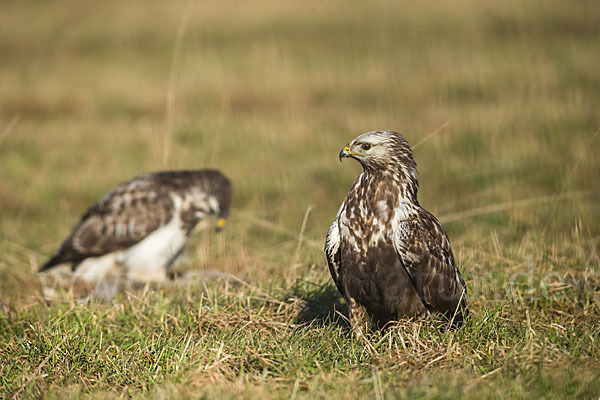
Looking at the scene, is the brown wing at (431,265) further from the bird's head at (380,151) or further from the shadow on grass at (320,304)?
the shadow on grass at (320,304)

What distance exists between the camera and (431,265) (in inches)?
184

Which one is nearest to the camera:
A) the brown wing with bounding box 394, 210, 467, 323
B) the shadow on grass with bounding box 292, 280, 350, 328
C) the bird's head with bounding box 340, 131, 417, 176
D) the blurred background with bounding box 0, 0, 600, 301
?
the brown wing with bounding box 394, 210, 467, 323

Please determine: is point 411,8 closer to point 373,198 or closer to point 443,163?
point 443,163

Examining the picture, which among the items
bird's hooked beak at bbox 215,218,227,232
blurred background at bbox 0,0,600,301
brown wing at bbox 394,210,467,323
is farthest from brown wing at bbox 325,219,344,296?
bird's hooked beak at bbox 215,218,227,232

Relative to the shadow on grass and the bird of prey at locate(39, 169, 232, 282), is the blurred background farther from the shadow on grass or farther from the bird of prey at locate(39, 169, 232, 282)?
the shadow on grass

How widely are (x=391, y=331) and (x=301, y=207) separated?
20.8ft

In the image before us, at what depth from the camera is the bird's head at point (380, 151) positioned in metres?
4.68

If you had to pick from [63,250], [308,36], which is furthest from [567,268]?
[308,36]

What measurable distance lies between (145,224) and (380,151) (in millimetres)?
3962

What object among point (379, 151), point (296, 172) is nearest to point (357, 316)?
point (379, 151)

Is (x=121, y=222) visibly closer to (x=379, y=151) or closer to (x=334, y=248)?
(x=334, y=248)

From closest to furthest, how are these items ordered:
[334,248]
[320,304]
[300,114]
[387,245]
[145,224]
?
1. [387,245]
2. [334,248]
3. [320,304]
4. [145,224]
5. [300,114]

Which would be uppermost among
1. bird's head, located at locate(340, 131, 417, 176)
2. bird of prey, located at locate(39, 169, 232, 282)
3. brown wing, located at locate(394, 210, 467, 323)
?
bird's head, located at locate(340, 131, 417, 176)

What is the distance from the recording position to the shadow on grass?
210 inches
